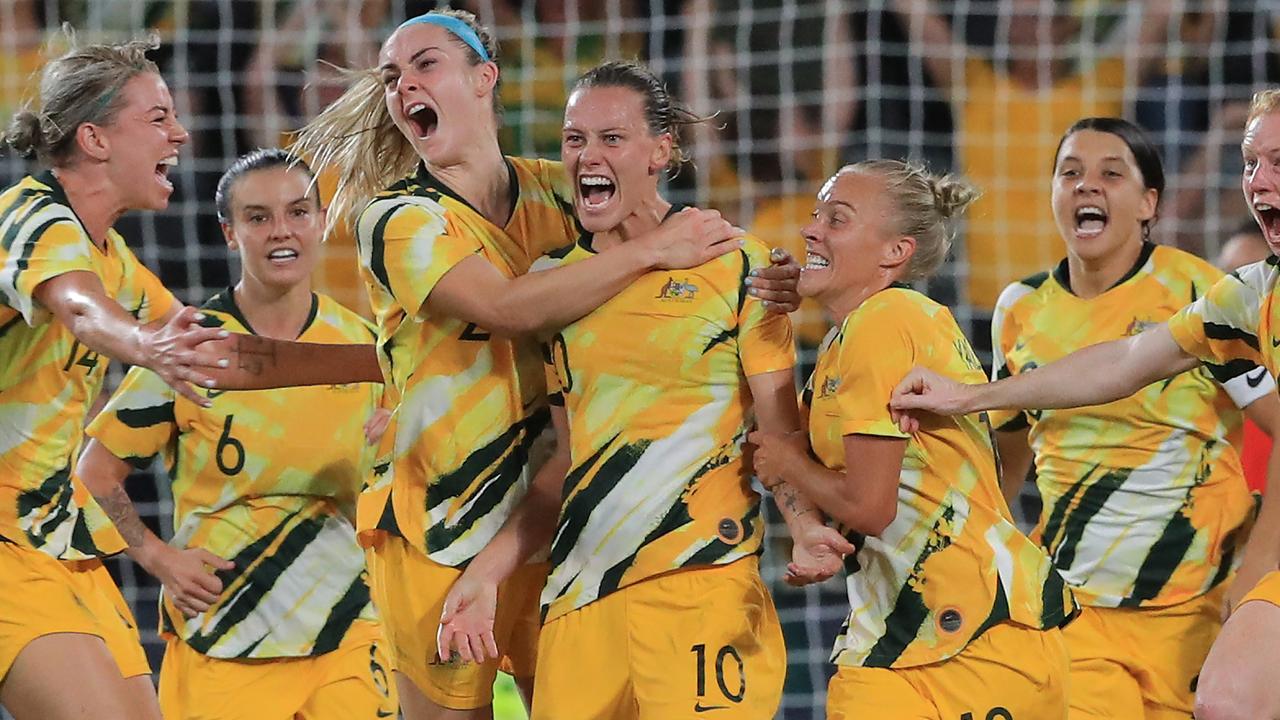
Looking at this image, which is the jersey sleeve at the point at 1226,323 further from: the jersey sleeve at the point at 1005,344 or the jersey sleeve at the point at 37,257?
the jersey sleeve at the point at 37,257

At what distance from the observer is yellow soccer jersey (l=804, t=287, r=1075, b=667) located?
331cm

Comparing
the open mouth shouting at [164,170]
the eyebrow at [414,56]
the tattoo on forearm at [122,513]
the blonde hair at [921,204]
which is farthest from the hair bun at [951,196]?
the tattoo on forearm at [122,513]

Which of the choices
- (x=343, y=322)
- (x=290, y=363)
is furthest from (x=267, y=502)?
(x=290, y=363)

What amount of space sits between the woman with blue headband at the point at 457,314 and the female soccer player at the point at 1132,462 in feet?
4.42

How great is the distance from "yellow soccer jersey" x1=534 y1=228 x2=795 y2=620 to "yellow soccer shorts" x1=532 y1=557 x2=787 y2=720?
0.13ft

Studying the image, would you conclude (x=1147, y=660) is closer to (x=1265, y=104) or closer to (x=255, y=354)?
(x=1265, y=104)

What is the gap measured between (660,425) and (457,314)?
0.44 metres

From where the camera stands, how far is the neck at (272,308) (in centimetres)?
447

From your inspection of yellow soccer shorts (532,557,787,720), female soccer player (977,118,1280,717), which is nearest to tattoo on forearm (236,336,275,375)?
yellow soccer shorts (532,557,787,720)

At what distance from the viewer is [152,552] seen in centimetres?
436

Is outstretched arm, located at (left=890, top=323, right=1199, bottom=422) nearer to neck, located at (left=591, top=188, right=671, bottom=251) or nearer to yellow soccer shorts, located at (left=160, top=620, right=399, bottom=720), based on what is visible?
neck, located at (left=591, top=188, right=671, bottom=251)

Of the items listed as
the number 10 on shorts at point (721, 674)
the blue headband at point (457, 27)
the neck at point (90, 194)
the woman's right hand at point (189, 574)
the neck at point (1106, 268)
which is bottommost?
the woman's right hand at point (189, 574)

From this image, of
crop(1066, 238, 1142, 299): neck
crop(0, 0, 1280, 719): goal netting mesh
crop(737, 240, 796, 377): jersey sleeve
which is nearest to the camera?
crop(737, 240, 796, 377): jersey sleeve

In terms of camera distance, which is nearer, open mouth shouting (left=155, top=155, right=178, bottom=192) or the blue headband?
the blue headband
